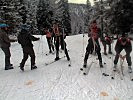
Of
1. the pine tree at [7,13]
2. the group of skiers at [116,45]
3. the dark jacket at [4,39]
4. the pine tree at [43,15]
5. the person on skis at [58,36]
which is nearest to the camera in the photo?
the group of skiers at [116,45]

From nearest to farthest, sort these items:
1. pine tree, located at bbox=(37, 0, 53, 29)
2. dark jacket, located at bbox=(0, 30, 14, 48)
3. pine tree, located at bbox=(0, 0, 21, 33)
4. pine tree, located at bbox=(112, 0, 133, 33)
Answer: dark jacket, located at bbox=(0, 30, 14, 48), pine tree, located at bbox=(112, 0, 133, 33), pine tree, located at bbox=(0, 0, 21, 33), pine tree, located at bbox=(37, 0, 53, 29)

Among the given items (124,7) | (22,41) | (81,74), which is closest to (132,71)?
(81,74)

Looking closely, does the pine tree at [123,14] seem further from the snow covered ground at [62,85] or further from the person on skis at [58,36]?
the snow covered ground at [62,85]

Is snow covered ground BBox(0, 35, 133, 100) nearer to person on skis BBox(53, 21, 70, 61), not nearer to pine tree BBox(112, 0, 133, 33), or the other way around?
person on skis BBox(53, 21, 70, 61)

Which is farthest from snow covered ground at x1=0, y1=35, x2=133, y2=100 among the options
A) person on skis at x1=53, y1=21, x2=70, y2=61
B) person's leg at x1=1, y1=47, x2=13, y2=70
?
person on skis at x1=53, y1=21, x2=70, y2=61

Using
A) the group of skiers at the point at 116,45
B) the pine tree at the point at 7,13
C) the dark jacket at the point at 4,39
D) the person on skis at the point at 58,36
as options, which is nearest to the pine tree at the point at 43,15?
the pine tree at the point at 7,13

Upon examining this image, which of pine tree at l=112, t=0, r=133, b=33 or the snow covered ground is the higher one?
pine tree at l=112, t=0, r=133, b=33

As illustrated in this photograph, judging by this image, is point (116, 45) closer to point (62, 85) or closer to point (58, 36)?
point (62, 85)

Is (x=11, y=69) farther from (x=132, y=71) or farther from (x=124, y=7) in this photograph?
(x=124, y=7)

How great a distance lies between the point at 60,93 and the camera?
8.36 m

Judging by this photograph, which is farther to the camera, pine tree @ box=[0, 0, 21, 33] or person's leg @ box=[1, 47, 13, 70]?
pine tree @ box=[0, 0, 21, 33]

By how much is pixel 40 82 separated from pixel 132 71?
4230 mm

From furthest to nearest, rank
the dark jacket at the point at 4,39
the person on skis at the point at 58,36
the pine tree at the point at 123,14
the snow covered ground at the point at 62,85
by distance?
the pine tree at the point at 123,14 < the person on skis at the point at 58,36 < the dark jacket at the point at 4,39 < the snow covered ground at the point at 62,85

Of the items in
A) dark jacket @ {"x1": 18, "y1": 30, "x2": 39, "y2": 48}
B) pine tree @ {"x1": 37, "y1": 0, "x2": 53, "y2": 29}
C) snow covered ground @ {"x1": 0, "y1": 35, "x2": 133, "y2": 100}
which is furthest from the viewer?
pine tree @ {"x1": 37, "y1": 0, "x2": 53, "y2": 29}
